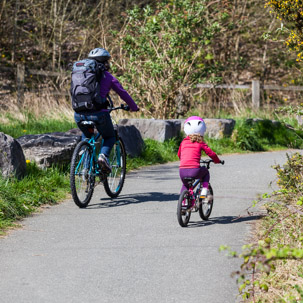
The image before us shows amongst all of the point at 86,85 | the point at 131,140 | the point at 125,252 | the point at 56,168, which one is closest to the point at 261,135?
the point at 131,140

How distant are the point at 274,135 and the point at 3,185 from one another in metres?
9.94

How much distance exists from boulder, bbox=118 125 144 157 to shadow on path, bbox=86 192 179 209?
290cm

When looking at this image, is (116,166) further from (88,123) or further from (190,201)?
(190,201)

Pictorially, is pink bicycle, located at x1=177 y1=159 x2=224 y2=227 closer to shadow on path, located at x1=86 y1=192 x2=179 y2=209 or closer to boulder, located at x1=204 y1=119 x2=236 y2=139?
shadow on path, located at x1=86 y1=192 x2=179 y2=209

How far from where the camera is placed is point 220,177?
1027 centimetres

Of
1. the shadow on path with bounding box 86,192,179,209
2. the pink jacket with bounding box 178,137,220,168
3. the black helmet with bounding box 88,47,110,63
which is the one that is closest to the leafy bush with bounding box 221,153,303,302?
the pink jacket with bounding box 178,137,220,168

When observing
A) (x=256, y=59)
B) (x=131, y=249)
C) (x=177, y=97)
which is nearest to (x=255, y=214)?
(x=131, y=249)

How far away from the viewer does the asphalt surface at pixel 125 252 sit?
14.8 feet

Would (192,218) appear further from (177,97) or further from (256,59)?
(256,59)

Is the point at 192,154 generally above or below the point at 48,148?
above

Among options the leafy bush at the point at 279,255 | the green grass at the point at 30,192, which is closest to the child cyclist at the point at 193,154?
the leafy bush at the point at 279,255

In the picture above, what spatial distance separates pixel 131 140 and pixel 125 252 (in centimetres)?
624

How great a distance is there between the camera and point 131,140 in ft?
38.4

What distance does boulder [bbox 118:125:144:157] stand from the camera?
1155 centimetres
